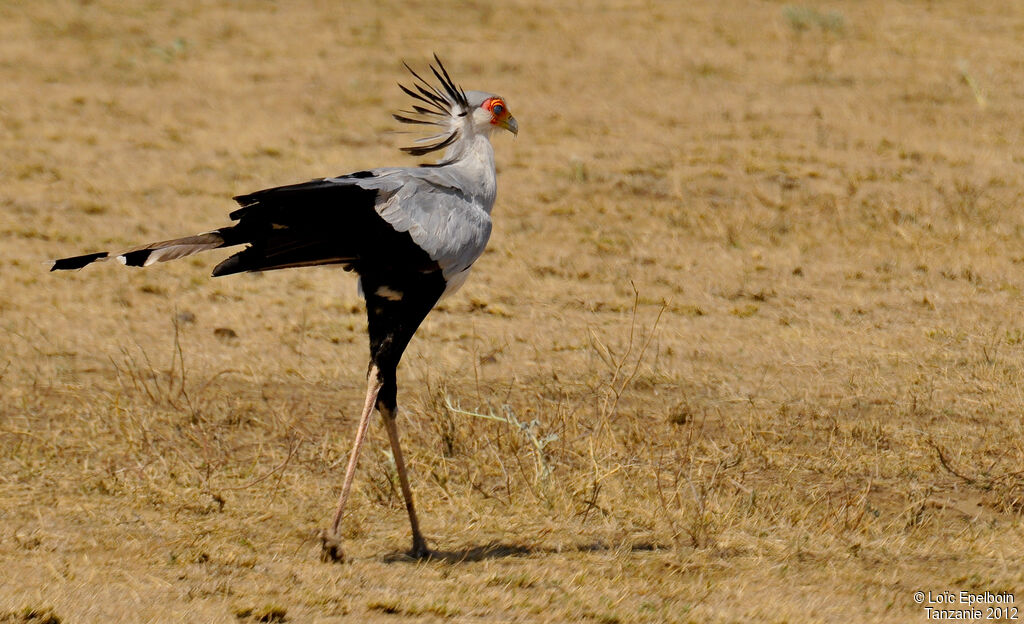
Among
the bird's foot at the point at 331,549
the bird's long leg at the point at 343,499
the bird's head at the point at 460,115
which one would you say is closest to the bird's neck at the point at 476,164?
the bird's head at the point at 460,115

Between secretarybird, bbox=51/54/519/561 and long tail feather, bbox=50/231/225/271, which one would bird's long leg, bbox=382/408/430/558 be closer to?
secretarybird, bbox=51/54/519/561

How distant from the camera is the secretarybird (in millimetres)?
4418

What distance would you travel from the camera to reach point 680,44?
13273 millimetres

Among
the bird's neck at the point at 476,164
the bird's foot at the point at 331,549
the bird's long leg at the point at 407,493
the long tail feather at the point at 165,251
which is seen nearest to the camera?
the long tail feather at the point at 165,251

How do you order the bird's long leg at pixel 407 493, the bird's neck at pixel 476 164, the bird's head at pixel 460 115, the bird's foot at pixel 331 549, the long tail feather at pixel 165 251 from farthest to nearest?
the bird's head at pixel 460 115, the bird's neck at pixel 476 164, the bird's long leg at pixel 407 493, the bird's foot at pixel 331 549, the long tail feather at pixel 165 251

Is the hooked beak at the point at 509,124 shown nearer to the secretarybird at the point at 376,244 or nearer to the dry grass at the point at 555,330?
the secretarybird at the point at 376,244

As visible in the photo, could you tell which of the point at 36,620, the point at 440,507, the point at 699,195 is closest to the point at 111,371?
the point at 440,507

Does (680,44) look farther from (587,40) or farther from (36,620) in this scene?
(36,620)

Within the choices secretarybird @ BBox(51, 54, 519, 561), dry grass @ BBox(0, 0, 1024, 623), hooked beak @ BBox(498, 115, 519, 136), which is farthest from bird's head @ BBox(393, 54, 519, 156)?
dry grass @ BBox(0, 0, 1024, 623)

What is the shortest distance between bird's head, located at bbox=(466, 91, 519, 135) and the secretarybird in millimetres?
430

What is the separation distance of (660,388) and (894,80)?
6.81 meters

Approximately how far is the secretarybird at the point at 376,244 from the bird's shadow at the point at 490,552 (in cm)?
6

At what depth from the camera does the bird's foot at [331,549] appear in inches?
179

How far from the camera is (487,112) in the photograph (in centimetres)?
548
